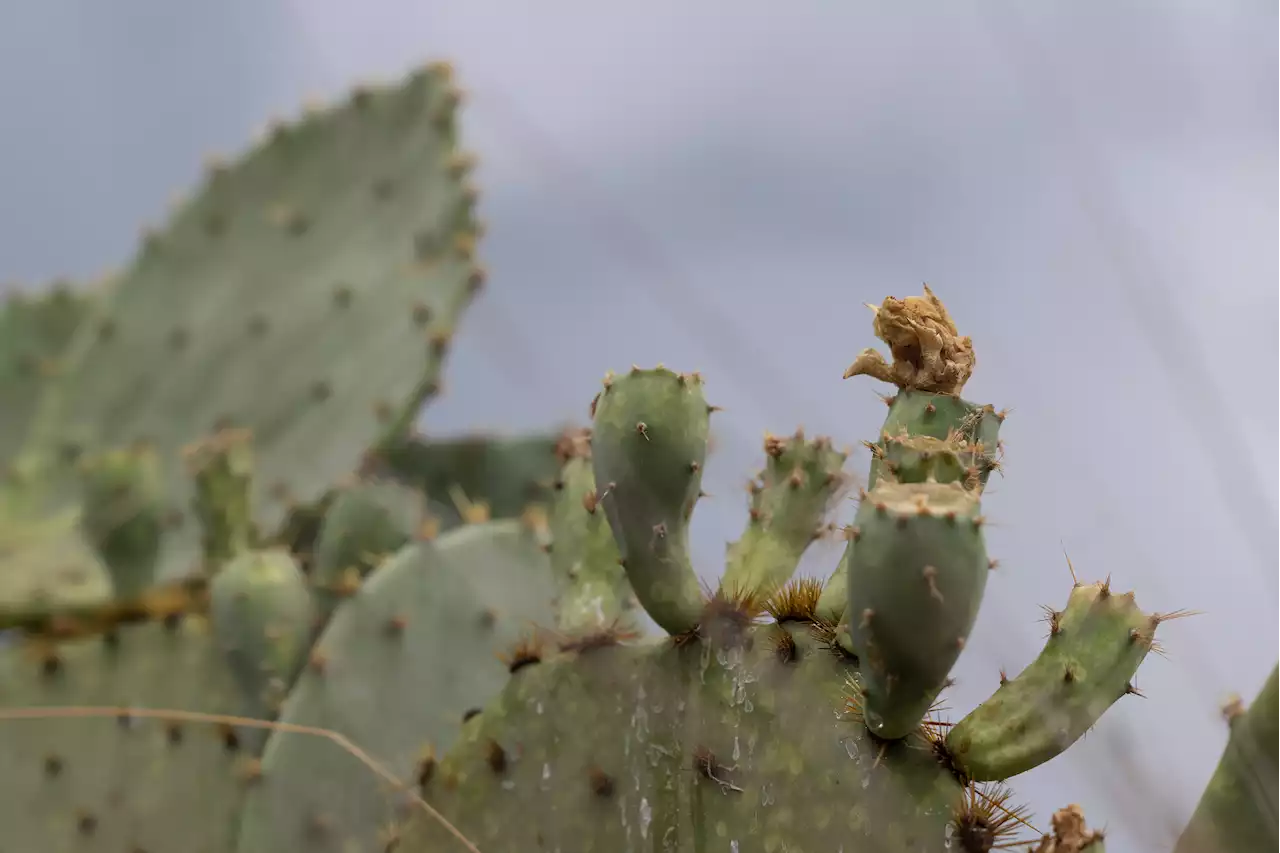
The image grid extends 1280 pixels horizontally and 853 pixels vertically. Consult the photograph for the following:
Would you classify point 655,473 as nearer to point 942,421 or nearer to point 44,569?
point 942,421

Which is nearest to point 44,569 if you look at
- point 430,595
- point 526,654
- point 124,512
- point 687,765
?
point 124,512

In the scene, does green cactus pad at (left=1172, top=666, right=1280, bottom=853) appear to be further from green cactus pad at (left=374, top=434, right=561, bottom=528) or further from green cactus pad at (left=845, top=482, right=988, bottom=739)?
green cactus pad at (left=374, top=434, right=561, bottom=528)

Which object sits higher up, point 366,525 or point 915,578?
point 366,525

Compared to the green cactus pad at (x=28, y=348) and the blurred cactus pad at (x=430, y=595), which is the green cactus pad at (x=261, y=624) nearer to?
the blurred cactus pad at (x=430, y=595)

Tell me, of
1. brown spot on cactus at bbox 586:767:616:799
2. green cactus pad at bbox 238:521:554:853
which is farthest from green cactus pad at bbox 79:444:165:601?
brown spot on cactus at bbox 586:767:616:799

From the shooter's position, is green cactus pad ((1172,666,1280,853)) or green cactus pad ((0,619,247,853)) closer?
green cactus pad ((1172,666,1280,853))

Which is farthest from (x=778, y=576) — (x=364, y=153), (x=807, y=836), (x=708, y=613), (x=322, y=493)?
(x=364, y=153)
